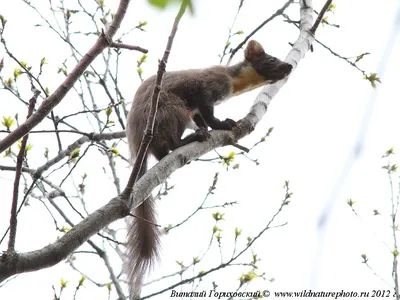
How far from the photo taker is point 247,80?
261 inches

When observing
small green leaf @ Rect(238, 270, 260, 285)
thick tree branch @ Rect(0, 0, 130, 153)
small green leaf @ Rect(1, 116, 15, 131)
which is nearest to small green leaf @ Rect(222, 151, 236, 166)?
small green leaf @ Rect(238, 270, 260, 285)

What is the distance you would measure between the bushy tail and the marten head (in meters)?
2.54

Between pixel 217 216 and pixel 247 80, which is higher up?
pixel 247 80

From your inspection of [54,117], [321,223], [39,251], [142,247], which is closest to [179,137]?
[54,117]

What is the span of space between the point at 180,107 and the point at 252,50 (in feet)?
6.06

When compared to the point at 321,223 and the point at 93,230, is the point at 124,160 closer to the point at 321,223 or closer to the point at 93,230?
the point at 93,230

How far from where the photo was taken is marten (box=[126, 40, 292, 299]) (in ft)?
13.8

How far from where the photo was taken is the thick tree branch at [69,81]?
211 cm

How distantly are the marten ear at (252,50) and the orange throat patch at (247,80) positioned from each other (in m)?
0.24

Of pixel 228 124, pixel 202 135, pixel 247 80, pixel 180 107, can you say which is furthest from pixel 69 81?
pixel 247 80

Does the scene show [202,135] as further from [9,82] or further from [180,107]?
[9,82]

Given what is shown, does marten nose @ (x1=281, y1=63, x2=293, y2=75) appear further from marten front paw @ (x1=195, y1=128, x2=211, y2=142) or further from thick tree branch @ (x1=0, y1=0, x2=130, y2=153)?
thick tree branch @ (x1=0, y1=0, x2=130, y2=153)

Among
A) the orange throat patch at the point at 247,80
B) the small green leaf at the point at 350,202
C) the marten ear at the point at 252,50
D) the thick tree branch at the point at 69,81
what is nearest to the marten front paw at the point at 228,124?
the orange throat patch at the point at 247,80

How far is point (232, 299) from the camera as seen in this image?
5.61 metres
